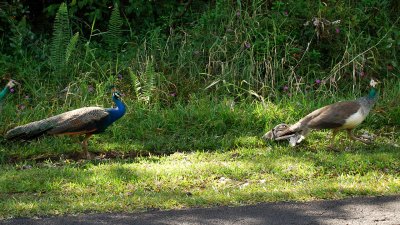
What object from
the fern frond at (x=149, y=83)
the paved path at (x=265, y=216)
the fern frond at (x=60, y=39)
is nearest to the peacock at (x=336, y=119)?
the paved path at (x=265, y=216)

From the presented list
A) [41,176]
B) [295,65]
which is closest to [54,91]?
[41,176]

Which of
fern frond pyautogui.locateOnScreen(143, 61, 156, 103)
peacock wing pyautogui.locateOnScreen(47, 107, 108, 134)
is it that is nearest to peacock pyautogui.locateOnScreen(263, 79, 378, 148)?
fern frond pyautogui.locateOnScreen(143, 61, 156, 103)

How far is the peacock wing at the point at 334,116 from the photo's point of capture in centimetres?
859

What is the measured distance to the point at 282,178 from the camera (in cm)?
776

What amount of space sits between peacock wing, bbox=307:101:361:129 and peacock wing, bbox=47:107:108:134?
2.69 metres

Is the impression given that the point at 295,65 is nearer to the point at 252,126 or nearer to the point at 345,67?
the point at 345,67

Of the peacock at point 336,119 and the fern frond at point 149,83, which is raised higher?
the fern frond at point 149,83

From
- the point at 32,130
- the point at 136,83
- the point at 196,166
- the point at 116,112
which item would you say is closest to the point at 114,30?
the point at 136,83

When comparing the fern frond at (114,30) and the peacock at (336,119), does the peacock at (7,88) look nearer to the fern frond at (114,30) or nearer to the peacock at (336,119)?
the fern frond at (114,30)

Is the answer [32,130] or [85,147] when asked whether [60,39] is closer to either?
[32,130]

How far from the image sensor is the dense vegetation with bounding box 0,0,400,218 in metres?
7.51

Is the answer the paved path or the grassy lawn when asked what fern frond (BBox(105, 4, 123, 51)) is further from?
the paved path

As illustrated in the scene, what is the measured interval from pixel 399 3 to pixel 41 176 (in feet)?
25.1

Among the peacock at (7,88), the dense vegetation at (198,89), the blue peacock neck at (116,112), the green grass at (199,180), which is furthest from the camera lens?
the peacock at (7,88)
